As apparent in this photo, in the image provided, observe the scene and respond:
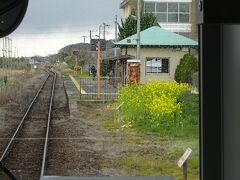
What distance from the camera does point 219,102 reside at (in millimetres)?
1295

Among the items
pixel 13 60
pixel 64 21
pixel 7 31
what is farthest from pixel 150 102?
pixel 7 31

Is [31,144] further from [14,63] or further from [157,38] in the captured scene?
[157,38]

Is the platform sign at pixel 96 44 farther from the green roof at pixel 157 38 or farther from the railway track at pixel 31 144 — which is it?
the railway track at pixel 31 144

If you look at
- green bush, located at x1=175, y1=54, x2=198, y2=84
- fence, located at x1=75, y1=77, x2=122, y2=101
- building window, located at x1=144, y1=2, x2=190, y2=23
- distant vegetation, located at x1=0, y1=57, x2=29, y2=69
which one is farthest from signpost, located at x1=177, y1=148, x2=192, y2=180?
distant vegetation, located at x1=0, y1=57, x2=29, y2=69

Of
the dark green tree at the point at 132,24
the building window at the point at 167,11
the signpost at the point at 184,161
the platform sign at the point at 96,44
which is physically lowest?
the signpost at the point at 184,161

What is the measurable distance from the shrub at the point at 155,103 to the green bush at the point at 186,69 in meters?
0.03

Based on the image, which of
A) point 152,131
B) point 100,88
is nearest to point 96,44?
point 100,88

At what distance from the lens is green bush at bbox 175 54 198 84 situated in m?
1.44

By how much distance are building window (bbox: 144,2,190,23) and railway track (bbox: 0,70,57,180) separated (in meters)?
0.58

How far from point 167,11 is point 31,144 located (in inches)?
29.7

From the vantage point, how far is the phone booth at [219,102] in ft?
4.16

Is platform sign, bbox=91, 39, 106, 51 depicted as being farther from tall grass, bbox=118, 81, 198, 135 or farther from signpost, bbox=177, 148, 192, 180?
signpost, bbox=177, 148, 192, 180

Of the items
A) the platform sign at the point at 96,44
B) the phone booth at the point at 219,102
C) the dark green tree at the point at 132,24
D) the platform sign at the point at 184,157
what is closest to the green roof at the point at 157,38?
the dark green tree at the point at 132,24

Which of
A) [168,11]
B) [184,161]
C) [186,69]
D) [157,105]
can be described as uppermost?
[168,11]
